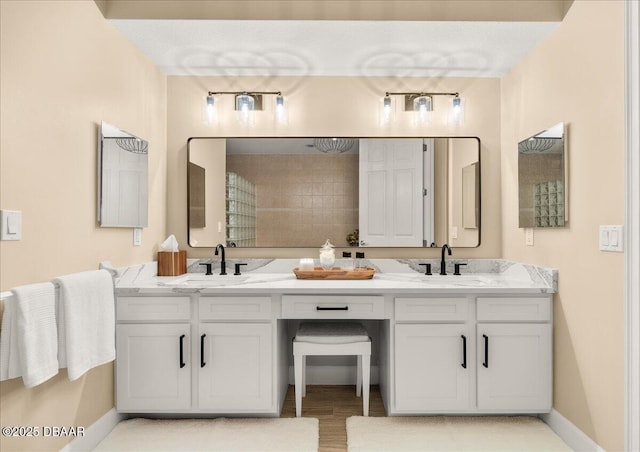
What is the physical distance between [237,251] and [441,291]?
1445 mm

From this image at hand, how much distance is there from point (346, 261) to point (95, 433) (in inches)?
69.3

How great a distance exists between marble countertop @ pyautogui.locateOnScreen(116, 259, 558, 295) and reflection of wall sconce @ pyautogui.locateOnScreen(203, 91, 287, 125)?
101cm

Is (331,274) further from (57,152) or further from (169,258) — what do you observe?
(57,152)

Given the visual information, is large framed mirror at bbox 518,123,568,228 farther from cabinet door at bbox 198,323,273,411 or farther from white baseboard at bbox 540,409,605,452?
cabinet door at bbox 198,323,273,411

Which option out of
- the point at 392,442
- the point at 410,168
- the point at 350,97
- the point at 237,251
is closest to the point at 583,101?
the point at 410,168

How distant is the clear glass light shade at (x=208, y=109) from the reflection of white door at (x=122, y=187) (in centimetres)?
53

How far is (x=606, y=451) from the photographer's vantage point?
1.82m

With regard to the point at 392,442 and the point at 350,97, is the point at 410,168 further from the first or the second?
the point at 392,442

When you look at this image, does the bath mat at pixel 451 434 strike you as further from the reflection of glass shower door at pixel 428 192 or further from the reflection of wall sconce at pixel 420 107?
the reflection of wall sconce at pixel 420 107

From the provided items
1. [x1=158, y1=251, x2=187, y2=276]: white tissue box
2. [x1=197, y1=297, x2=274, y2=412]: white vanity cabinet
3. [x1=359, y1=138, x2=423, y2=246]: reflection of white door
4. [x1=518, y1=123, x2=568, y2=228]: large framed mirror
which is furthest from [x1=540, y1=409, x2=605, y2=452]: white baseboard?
[x1=158, y1=251, x2=187, y2=276]: white tissue box

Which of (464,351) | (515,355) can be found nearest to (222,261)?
Result: (464,351)

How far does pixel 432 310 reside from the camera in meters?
2.28

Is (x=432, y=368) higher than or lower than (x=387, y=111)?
lower

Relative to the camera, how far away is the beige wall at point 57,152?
1.56 m
